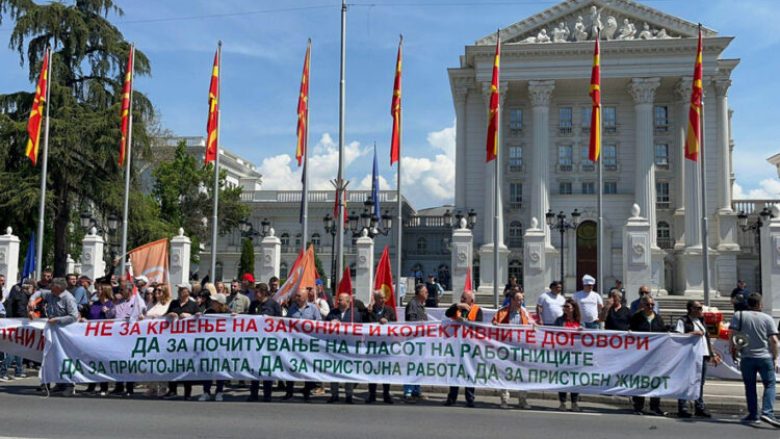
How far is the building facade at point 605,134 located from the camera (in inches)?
1839

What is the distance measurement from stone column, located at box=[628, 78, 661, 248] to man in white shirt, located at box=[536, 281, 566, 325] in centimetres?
3650

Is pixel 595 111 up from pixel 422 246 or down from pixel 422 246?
up

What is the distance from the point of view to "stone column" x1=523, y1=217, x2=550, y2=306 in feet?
83.3

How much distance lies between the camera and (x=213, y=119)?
23000 mm

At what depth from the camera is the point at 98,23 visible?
107ft

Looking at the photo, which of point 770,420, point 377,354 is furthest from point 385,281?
point 770,420

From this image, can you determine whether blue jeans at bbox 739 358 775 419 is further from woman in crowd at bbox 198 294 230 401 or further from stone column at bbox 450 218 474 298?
stone column at bbox 450 218 474 298

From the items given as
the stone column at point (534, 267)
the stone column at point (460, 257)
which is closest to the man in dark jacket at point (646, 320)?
the stone column at point (534, 267)

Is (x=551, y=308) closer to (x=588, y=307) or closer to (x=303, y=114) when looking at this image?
(x=588, y=307)

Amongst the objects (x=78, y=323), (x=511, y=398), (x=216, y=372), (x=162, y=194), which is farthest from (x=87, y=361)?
(x=162, y=194)

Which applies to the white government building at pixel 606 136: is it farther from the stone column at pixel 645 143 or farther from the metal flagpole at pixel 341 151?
the metal flagpole at pixel 341 151

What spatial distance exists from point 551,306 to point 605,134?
41.4m

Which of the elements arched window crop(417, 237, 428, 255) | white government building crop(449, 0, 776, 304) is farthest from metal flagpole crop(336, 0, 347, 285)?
arched window crop(417, 237, 428, 255)

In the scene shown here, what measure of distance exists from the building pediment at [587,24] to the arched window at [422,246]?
831 inches
